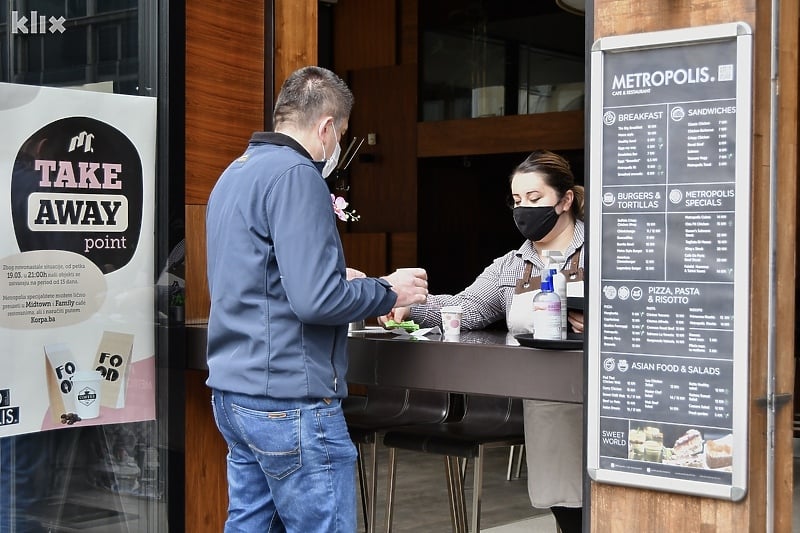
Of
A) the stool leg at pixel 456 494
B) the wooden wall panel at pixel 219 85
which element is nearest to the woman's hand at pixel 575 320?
the stool leg at pixel 456 494

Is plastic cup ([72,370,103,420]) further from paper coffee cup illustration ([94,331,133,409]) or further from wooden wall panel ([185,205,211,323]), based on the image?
wooden wall panel ([185,205,211,323])

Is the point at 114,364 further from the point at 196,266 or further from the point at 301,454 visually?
the point at 301,454

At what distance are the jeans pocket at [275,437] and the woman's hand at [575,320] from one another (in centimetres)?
99

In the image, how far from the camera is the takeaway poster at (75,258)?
3262mm

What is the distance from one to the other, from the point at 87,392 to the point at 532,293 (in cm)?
141

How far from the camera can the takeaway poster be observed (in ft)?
10.7

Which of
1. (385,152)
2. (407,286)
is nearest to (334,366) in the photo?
(407,286)

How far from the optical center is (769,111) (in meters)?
2.45

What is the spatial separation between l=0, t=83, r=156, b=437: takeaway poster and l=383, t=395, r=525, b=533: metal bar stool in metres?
1.05

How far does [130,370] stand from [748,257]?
6.67 feet

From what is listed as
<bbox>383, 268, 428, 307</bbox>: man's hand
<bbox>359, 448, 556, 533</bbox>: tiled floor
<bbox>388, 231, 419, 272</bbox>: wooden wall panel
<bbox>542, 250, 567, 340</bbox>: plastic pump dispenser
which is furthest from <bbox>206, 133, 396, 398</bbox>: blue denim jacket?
<bbox>388, 231, 419, 272</bbox>: wooden wall panel

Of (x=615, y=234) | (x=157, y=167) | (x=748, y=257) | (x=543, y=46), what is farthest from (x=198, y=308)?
(x=543, y=46)

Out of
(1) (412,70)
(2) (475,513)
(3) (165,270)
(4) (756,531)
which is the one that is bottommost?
(2) (475,513)

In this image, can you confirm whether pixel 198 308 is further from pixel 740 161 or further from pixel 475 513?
pixel 740 161
